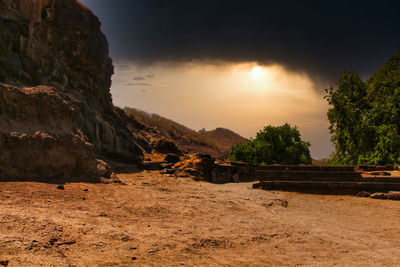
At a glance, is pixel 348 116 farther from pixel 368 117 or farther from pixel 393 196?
pixel 393 196

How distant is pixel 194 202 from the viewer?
21.2 ft

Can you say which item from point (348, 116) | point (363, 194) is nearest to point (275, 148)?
point (348, 116)

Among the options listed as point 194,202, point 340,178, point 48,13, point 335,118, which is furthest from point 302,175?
point 48,13

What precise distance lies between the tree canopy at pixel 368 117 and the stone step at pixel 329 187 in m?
9.19

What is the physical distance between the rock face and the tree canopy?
55.6 feet

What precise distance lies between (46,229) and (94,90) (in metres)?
25.8

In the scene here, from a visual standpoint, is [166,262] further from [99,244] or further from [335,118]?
[335,118]

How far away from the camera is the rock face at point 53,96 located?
5992mm

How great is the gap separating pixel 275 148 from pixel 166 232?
21.1 meters

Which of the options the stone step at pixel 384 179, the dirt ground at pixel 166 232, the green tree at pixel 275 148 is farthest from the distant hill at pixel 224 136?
the dirt ground at pixel 166 232

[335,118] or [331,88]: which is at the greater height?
[331,88]

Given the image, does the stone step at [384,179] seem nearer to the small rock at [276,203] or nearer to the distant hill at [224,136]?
the small rock at [276,203]

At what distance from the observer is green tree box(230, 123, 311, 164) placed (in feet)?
75.0

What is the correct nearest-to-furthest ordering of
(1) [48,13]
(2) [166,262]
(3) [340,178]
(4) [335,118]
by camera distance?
(2) [166,262], (3) [340,178], (1) [48,13], (4) [335,118]
